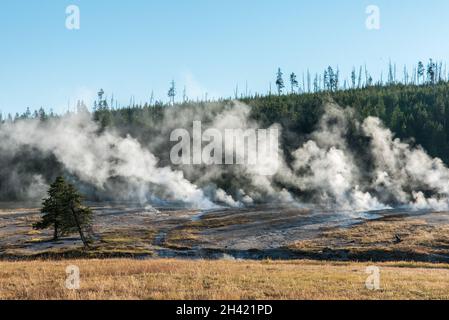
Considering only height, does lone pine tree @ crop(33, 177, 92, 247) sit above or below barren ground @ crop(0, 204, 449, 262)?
above

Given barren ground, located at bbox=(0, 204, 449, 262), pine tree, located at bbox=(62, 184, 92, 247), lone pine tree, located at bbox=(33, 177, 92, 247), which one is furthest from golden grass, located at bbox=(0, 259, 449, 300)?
lone pine tree, located at bbox=(33, 177, 92, 247)

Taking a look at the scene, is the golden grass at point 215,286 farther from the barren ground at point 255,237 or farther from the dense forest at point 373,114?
the dense forest at point 373,114

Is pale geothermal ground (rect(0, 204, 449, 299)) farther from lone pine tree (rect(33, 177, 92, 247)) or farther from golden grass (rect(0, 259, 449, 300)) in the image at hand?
lone pine tree (rect(33, 177, 92, 247))

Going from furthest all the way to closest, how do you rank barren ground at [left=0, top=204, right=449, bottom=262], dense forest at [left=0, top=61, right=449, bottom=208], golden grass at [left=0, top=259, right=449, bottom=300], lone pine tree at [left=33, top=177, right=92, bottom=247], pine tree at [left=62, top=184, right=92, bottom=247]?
dense forest at [left=0, top=61, right=449, bottom=208]
lone pine tree at [left=33, top=177, right=92, bottom=247]
pine tree at [left=62, top=184, right=92, bottom=247]
barren ground at [left=0, top=204, right=449, bottom=262]
golden grass at [left=0, top=259, right=449, bottom=300]

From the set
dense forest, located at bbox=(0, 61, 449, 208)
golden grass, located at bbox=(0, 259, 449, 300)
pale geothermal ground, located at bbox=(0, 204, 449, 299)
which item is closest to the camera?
golden grass, located at bbox=(0, 259, 449, 300)

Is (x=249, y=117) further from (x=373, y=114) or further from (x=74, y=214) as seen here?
(x=74, y=214)

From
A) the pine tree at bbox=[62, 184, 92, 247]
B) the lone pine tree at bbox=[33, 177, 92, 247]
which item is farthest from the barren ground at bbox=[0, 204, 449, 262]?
the lone pine tree at bbox=[33, 177, 92, 247]

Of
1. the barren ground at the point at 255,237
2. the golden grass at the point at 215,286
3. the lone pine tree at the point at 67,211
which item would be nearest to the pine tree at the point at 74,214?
the lone pine tree at the point at 67,211

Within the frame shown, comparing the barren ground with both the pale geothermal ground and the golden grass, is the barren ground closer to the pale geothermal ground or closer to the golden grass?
the pale geothermal ground

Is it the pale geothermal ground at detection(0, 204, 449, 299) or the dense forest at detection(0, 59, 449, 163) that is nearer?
the pale geothermal ground at detection(0, 204, 449, 299)

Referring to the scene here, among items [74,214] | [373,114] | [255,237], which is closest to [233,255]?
[255,237]
